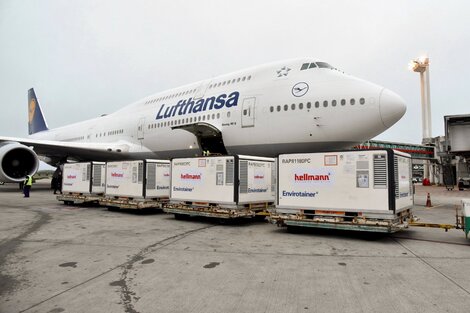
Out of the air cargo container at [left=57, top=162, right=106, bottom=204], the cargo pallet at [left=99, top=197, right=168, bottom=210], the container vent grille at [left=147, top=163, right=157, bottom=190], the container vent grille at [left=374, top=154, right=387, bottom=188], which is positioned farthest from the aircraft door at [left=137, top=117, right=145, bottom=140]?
the container vent grille at [left=374, top=154, right=387, bottom=188]

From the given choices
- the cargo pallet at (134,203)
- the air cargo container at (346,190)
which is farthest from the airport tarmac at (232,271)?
the cargo pallet at (134,203)

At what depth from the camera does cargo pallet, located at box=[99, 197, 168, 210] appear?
12.9m

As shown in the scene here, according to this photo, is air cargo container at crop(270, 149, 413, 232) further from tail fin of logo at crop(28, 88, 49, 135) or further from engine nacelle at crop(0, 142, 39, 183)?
tail fin of logo at crop(28, 88, 49, 135)

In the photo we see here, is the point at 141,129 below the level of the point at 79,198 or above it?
above

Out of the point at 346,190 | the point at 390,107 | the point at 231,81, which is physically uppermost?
the point at 231,81

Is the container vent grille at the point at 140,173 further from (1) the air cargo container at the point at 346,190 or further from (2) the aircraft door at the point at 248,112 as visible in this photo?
(1) the air cargo container at the point at 346,190

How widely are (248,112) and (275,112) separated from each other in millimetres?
1353

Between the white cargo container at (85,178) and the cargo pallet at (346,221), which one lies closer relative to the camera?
the cargo pallet at (346,221)

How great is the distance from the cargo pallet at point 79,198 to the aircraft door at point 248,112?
729 centimetres

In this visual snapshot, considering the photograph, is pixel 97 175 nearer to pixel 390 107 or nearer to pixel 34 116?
pixel 390 107

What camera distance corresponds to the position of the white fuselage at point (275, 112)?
11.7 meters

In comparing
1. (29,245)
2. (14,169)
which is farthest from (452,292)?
(14,169)

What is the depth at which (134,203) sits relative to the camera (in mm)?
13000

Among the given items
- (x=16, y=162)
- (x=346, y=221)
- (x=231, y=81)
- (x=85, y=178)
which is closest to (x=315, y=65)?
(x=231, y=81)
